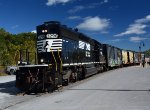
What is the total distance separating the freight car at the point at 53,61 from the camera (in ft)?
54.3

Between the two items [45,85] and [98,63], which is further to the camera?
[98,63]

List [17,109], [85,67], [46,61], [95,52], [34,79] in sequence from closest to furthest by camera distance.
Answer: [17,109]
[34,79]
[46,61]
[85,67]
[95,52]

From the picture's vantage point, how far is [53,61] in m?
18.4

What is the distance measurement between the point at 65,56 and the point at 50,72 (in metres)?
3.18

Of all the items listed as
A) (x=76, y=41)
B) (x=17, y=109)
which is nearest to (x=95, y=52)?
(x=76, y=41)

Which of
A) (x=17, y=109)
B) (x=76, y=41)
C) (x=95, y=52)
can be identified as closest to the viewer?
(x=17, y=109)

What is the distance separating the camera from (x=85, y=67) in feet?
84.1

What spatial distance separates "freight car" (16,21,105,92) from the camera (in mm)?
16562

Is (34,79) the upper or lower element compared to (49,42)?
lower

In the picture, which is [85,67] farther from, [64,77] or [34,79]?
[34,79]

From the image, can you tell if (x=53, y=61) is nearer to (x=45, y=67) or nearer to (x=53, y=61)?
(x=53, y=61)

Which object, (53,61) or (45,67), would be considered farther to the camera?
(53,61)

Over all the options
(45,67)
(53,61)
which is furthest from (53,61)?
(45,67)

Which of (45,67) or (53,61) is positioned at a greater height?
(53,61)
